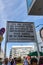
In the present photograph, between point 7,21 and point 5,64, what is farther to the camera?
point 7,21

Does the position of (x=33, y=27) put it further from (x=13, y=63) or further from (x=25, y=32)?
(x=13, y=63)

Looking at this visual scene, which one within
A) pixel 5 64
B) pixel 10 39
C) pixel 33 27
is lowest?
pixel 5 64

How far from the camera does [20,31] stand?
14.0 meters

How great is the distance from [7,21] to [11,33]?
0.94 m

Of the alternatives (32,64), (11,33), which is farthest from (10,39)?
(32,64)

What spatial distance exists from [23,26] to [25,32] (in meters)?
0.47

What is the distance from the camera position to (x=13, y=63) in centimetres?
Answer: 578

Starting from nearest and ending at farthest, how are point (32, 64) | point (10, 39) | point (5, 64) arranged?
point (32, 64)
point (5, 64)
point (10, 39)

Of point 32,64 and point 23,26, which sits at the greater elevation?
point 23,26

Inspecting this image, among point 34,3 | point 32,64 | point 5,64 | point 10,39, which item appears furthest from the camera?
point 10,39

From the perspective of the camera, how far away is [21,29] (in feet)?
45.6

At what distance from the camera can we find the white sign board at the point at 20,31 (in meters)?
13.6

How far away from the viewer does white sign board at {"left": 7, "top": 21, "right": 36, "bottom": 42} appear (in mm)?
13638

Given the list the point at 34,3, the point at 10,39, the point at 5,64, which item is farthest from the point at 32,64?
the point at 10,39
